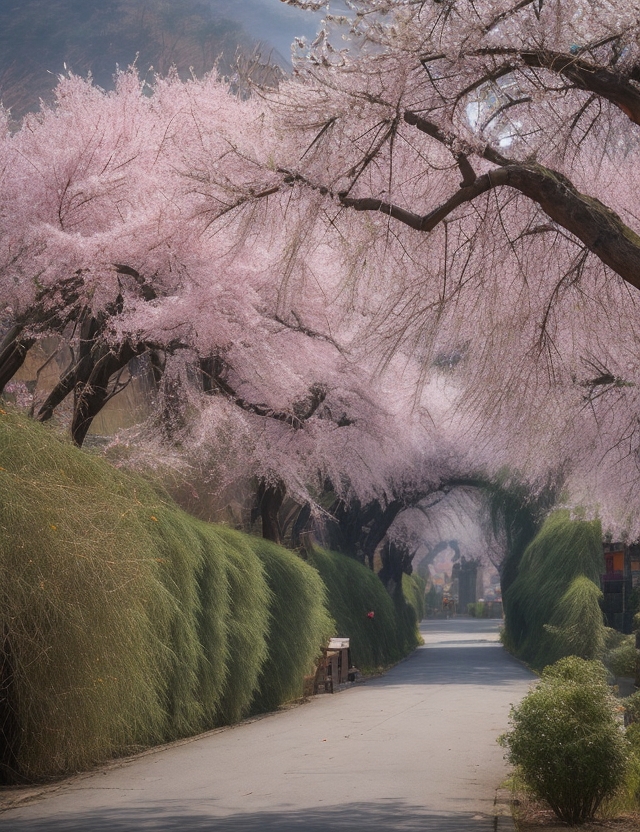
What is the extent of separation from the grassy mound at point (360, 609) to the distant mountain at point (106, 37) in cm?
6533

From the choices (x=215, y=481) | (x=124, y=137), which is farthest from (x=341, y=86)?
(x=215, y=481)

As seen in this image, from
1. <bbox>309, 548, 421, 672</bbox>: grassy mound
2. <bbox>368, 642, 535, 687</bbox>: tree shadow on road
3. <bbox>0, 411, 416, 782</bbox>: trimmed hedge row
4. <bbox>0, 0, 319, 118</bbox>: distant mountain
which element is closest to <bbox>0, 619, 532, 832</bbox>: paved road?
<bbox>0, 411, 416, 782</bbox>: trimmed hedge row

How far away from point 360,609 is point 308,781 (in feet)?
79.8

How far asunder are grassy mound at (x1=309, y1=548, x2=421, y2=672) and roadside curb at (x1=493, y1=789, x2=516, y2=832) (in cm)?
1946

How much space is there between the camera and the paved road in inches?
325

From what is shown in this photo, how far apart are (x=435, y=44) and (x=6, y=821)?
6720 mm

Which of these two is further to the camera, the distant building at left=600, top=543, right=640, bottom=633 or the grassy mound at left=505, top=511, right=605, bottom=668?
the distant building at left=600, top=543, right=640, bottom=633

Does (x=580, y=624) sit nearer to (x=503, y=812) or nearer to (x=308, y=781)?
(x=308, y=781)

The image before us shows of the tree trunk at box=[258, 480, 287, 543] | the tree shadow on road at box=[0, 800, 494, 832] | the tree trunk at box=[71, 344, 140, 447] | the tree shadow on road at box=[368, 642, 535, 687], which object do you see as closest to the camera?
the tree shadow on road at box=[0, 800, 494, 832]

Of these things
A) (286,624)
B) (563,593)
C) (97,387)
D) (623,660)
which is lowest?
(623,660)

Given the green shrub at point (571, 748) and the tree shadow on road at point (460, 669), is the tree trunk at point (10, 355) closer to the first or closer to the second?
the green shrub at point (571, 748)

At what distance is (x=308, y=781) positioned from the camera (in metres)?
10.7

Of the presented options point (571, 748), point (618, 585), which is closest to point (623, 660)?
point (618, 585)

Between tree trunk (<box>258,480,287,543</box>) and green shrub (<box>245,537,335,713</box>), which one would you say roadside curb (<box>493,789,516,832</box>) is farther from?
tree trunk (<box>258,480,287,543</box>)
